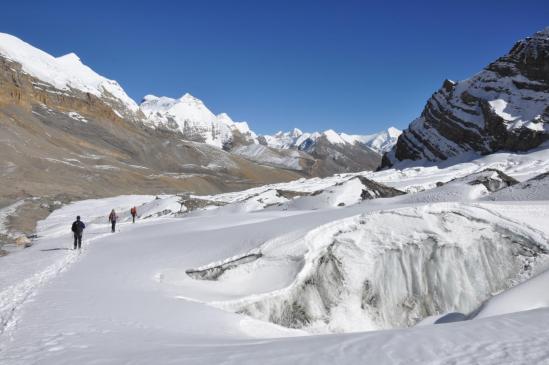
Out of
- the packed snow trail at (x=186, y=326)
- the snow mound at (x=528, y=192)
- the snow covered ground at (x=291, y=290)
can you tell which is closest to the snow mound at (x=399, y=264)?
the snow covered ground at (x=291, y=290)

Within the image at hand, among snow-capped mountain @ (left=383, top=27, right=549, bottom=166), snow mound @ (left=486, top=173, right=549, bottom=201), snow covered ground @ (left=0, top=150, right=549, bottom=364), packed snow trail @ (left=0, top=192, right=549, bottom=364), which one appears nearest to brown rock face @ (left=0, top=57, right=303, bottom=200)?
snow-capped mountain @ (left=383, top=27, right=549, bottom=166)

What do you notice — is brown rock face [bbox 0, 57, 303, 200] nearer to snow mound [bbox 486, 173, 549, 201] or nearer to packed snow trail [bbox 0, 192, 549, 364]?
packed snow trail [bbox 0, 192, 549, 364]

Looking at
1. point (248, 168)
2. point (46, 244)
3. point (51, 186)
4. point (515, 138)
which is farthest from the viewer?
point (248, 168)

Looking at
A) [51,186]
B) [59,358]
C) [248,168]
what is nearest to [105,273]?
[59,358]

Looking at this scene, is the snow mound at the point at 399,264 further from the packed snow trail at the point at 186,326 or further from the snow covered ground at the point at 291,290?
the packed snow trail at the point at 186,326

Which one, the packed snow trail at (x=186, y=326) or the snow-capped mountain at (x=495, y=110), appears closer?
the packed snow trail at (x=186, y=326)

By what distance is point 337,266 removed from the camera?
14047mm

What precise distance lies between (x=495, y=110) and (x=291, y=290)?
298 ft

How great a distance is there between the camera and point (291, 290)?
41.8 ft

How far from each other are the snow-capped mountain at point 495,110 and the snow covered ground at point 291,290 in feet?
261

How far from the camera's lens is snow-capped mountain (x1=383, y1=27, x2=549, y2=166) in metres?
86.1

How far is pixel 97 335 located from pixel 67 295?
146 inches

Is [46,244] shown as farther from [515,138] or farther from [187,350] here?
[515,138]

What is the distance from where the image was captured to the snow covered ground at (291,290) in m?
6.45
